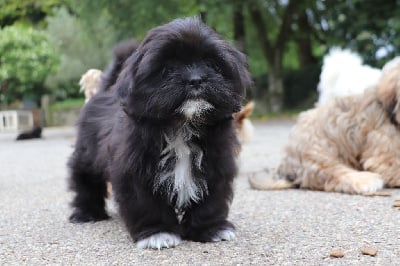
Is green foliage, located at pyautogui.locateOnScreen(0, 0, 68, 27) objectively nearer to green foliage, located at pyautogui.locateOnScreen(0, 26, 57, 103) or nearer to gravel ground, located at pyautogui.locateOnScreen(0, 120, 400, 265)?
green foliage, located at pyautogui.locateOnScreen(0, 26, 57, 103)

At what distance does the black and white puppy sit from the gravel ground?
0.21 meters

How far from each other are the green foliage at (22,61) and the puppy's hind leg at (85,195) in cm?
1264

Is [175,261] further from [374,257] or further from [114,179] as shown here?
[374,257]

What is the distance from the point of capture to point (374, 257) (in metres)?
3.42

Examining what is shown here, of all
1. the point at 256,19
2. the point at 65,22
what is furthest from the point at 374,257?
the point at 65,22

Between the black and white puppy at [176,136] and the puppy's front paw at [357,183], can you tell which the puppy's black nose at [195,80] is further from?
the puppy's front paw at [357,183]

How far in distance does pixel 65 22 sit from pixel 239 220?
22.4 m

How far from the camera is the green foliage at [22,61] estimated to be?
1673 cm

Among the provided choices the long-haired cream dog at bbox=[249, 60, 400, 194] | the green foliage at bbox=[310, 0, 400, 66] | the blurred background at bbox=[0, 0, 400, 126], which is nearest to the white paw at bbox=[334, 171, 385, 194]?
the long-haired cream dog at bbox=[249, 60, 400, 194]

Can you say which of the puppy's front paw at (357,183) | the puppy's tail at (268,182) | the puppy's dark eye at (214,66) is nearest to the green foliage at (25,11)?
the puppy's tail at (268,182)

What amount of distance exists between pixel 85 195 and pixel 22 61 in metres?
12.7

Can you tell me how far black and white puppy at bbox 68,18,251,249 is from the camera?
3.43 meters

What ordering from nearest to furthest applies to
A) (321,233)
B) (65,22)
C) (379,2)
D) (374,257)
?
(374,257)
(321,233)
(379,2)
(65,22)

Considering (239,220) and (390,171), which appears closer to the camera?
(239,220)
